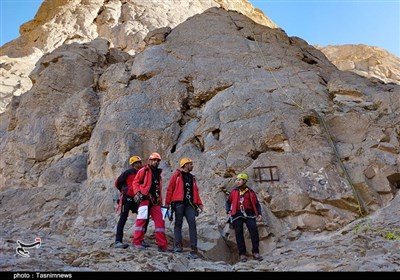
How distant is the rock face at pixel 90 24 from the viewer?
29077 millimetres

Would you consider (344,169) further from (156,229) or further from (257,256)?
(156,229)

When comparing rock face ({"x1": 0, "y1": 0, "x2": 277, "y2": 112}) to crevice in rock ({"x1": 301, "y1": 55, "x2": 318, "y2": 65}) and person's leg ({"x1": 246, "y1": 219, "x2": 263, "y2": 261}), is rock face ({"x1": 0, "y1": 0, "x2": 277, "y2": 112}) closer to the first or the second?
crevice in rock ({"x1": 301, "y1": 55, "x2": 318, "y2": 65})

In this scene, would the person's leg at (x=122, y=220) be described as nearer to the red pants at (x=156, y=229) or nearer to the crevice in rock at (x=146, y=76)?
the red pants at (x=156, y=229)

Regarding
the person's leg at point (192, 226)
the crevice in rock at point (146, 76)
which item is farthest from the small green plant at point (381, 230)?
the crevice in rock at point (146, 76)

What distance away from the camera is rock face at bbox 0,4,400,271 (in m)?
9.85

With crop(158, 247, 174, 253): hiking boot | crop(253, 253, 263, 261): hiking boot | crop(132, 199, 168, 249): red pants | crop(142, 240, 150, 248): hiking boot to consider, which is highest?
crop(132, 199, 168, 249): red pants

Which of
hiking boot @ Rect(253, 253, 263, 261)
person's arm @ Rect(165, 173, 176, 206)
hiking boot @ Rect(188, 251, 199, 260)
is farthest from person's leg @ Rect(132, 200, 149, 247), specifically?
hiking boot @ Rect(253, 253, 263, 261)

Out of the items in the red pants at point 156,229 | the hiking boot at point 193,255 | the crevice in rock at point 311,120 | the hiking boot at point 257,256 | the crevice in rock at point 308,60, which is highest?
the crevice in rock at point 308,60

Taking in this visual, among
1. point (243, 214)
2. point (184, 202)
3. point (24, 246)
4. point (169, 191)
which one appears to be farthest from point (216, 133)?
point (24, 246)

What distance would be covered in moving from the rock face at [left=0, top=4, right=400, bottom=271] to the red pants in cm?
66

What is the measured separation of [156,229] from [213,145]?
4.96 m

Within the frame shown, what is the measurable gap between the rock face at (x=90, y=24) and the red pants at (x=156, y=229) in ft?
63.8

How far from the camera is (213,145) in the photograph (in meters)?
14.0

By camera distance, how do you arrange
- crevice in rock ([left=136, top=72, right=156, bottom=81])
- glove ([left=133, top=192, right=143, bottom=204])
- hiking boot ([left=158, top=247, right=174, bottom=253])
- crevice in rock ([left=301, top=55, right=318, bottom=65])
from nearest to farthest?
hiking boot ([left=158, top=247, right=174, bottom=253])
glove ([left=133, top=192, right=143, bottom=204])
crevice in rock ([left=136, top=72, right=156, bottom=81])
crevice in rock ([left=301, top=55, right=318, bottom=65])
